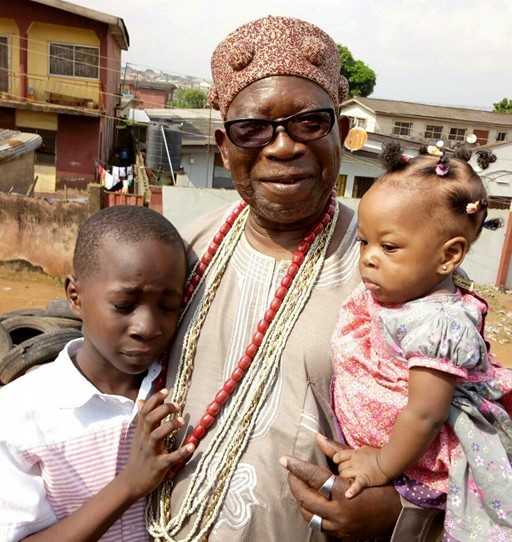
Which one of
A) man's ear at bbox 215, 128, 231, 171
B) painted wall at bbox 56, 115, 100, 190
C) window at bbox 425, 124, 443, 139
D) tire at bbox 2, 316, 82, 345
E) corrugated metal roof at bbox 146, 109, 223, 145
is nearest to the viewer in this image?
man's ear at bbox 215, 128, 231, 171

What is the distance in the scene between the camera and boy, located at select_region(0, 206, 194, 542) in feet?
Result: 5.04

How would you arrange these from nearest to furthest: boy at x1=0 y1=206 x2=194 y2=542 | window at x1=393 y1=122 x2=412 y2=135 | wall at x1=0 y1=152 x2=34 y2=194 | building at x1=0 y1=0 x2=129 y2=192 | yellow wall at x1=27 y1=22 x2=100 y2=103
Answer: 1. boy at x1=0 y1=206 x2=194 y2=542
2. wall at x1=0 y1=152 x2=34 y2=194
3. building at x1=0 y1=0 x2=129 y2=192
4. yellow wall at x1=27 y1=22 x2=100 y2=103
5. window at x1=393 y1=122 x2=412 y2=135

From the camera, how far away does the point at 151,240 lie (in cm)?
169

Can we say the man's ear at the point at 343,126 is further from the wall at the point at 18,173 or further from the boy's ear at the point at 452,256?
the wall at the point at 18,173

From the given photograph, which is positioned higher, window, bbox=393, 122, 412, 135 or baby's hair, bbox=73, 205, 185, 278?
window, bbox=393, 122, 412, 135

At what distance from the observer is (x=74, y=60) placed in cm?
1797

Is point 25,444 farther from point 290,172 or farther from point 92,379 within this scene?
point 290,172

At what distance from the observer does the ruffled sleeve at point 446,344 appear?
1.41 meters

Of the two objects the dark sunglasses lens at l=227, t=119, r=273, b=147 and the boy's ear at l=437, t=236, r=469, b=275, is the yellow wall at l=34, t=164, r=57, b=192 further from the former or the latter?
the boy's ear at l=437, t=236, r=469, b=275

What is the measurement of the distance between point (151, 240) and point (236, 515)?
0.87m

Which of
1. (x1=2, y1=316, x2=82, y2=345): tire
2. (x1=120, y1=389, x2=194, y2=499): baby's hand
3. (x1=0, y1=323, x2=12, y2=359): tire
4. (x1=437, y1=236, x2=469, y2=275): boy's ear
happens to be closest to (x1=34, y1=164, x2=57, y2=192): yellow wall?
(x1=2, y1=316, x2=82, y2=345): tire

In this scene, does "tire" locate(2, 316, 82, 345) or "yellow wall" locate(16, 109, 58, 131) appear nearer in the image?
"tire" locate(2, 316, 82, 345)

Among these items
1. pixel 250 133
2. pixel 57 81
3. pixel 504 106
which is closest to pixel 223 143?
pixel 250 133

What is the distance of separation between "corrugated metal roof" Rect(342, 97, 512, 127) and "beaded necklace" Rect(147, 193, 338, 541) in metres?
23.6
